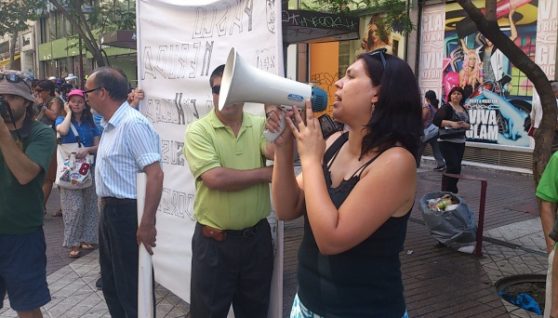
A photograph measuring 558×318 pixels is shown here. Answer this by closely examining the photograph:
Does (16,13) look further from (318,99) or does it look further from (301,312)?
(301,312)

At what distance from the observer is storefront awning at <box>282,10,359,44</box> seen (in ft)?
19.4

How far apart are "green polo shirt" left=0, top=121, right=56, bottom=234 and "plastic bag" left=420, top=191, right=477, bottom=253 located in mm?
3800

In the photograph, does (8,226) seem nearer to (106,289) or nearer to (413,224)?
(106,289)

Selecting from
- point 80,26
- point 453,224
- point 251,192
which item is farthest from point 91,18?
point 251,192

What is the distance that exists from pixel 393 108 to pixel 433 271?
3651 millimetres

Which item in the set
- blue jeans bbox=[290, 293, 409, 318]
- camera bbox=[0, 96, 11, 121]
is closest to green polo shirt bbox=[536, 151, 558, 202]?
blue jeans bbox=[290, 293, 409, 318]

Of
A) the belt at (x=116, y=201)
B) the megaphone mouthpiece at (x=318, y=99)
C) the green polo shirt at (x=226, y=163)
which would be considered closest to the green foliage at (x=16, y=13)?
the belt at (x=116, y=201)

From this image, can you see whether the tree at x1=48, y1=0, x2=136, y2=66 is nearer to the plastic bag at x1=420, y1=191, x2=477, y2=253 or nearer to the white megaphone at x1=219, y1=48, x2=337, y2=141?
the plastic bag at x1=420, y1=191, x2=477, y2=253

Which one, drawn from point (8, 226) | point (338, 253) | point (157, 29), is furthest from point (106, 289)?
point (338, 253)

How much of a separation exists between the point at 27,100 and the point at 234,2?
1.36 meters

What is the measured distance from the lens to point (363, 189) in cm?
159

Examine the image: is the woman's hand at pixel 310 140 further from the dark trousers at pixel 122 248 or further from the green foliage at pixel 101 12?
the green foliage at pixel 101 12

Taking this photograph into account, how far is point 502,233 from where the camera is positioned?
616 centimetres

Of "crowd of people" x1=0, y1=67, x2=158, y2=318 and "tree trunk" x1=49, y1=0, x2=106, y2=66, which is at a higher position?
"tree trunk" x1=49, y1=0, x2=106, y2=66
